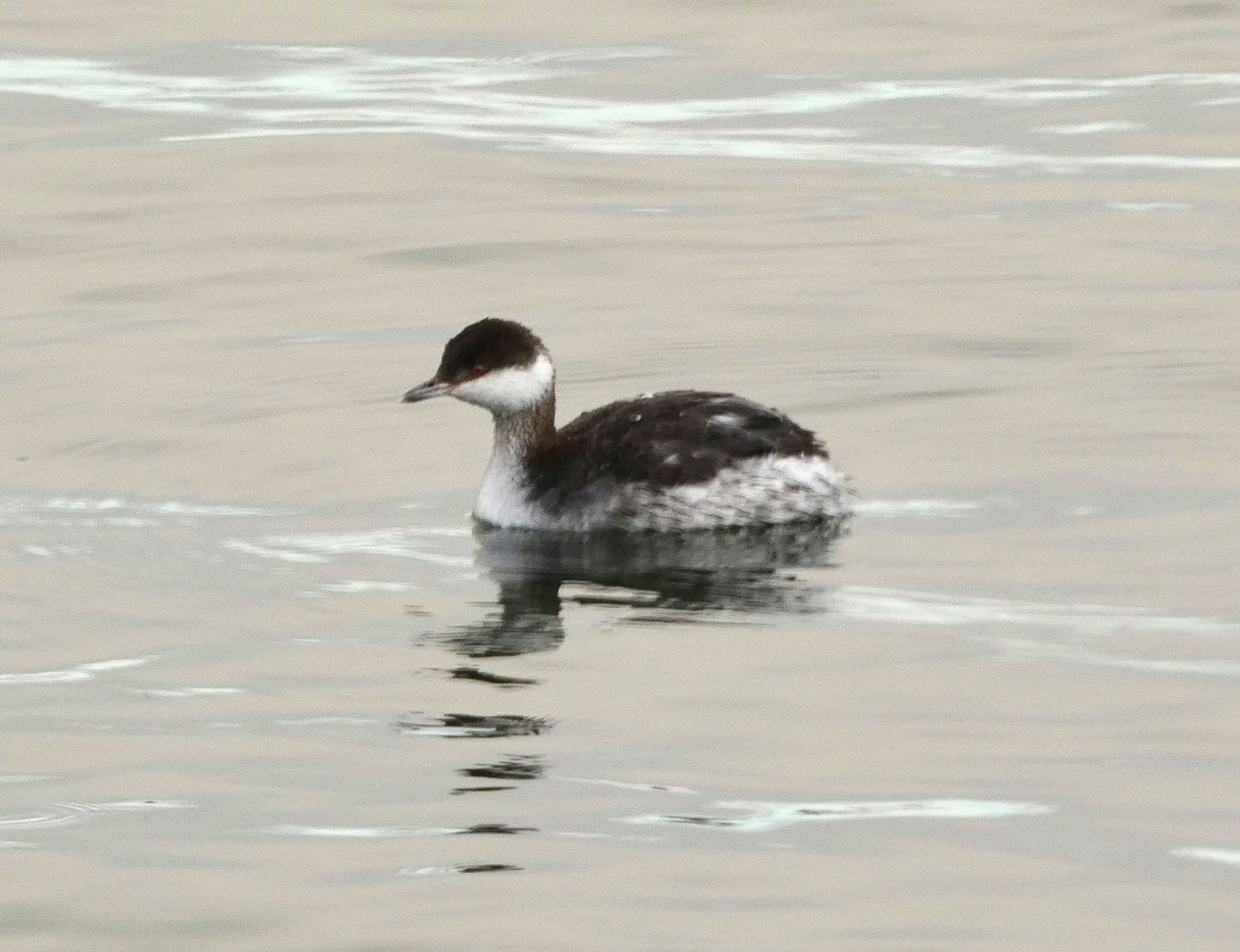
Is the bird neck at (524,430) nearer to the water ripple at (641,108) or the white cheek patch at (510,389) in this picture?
the white cheek patch at (510,389)

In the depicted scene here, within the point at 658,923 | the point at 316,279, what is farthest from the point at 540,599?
the point at 316,279

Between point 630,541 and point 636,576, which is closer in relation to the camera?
point 636,576

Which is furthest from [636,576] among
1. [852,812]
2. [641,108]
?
[641,108]

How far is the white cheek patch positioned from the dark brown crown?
0.04m

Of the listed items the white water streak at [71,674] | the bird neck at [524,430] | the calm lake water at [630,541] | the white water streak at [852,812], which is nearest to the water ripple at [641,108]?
the calm lake water at [630,541]

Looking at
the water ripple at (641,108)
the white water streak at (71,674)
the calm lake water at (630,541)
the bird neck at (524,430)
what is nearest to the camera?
the calm lake water at (630,541)

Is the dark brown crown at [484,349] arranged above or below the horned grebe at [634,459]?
above

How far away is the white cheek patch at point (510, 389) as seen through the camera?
13.3 metres

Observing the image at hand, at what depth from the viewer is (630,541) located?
42.4 feet

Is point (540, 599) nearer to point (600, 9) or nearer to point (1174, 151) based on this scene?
point (1174, 151)

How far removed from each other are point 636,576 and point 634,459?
0.85 m

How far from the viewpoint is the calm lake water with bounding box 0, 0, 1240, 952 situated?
8219 millimetres

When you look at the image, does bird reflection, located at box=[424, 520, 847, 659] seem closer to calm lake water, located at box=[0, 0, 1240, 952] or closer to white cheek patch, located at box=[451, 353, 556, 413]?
calm lake water, located at box=[0, 0, 1240, 952]

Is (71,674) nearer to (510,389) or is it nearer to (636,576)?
(636,576)
